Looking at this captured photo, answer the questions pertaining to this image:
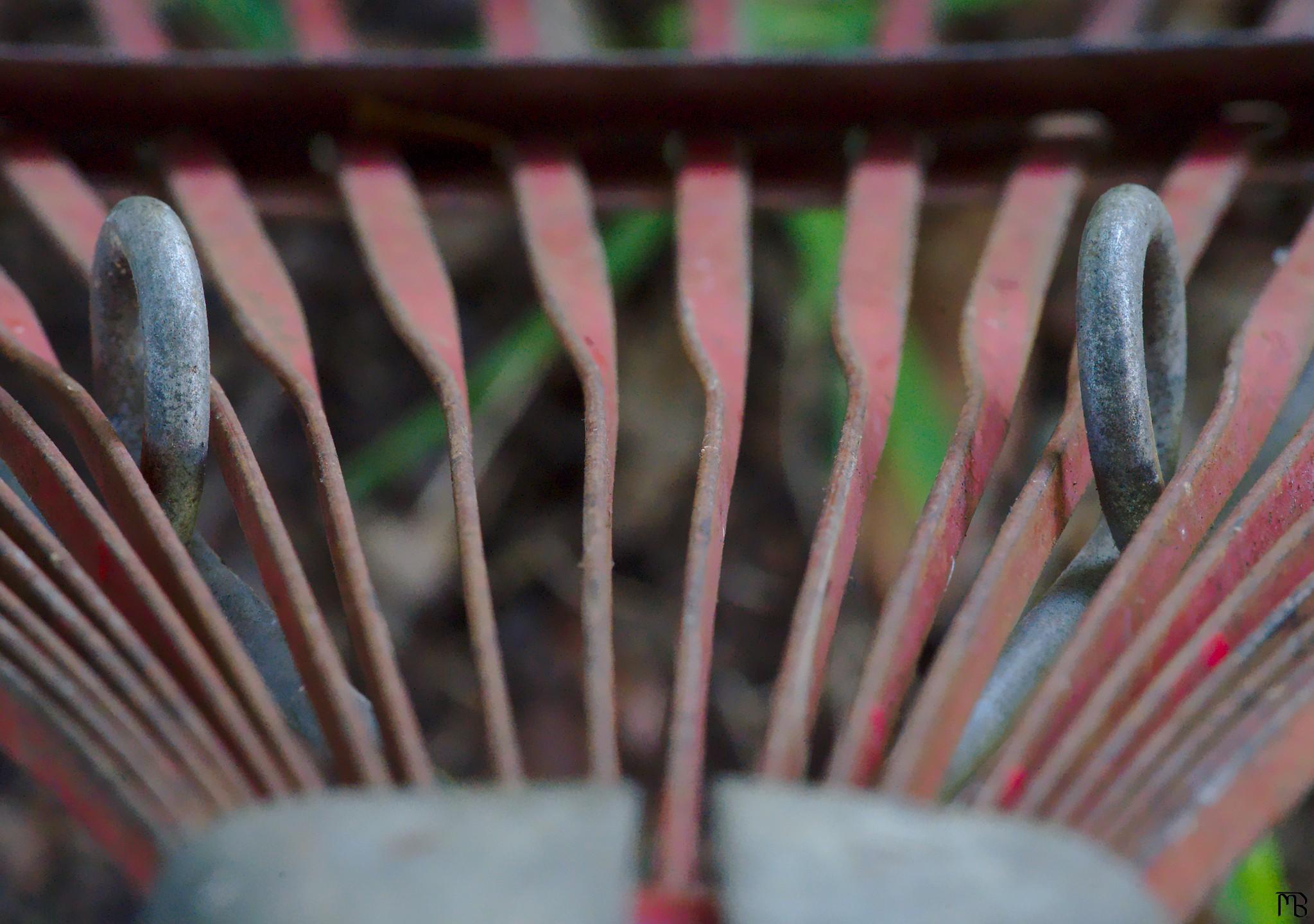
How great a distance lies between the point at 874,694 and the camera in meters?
0.46

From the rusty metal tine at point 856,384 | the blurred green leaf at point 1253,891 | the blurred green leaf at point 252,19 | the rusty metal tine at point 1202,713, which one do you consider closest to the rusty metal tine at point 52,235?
the rusty metal tine at point 856,384

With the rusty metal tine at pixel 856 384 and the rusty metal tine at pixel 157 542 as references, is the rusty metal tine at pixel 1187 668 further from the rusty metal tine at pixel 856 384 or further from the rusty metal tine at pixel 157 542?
the rusty metal tine at pixel 157 542

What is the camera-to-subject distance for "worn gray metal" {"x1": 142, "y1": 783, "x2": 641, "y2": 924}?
1.22 feet

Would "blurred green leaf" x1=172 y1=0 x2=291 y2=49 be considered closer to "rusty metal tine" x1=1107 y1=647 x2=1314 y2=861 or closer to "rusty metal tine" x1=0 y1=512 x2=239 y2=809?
"rusty metal tine" x1=0 y1=512 x2=239 y2=809

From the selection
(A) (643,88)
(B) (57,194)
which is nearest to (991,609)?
(A) (643,88)

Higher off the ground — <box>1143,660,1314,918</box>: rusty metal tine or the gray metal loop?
the gray metal loop

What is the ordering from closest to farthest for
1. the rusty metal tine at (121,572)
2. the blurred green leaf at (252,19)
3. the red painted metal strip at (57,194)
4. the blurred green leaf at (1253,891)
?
the rusty metal tine at (121,572)
the red painted metal strip at (57,194)
the blurred green leaf at (1253,891)
the blurred green leaf at (252,19)

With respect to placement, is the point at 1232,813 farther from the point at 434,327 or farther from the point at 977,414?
the point at 434,327

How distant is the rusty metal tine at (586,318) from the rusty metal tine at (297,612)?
82mm

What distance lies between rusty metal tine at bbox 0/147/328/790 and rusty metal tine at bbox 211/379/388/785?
28 millimetres

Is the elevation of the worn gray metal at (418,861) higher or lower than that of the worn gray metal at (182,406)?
lower

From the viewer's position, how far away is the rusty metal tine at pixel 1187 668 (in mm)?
435

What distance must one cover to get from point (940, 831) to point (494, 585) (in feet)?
3.42

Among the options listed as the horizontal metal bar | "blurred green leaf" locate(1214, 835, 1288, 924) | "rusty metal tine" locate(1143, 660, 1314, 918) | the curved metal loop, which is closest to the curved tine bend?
the curved metal loop
